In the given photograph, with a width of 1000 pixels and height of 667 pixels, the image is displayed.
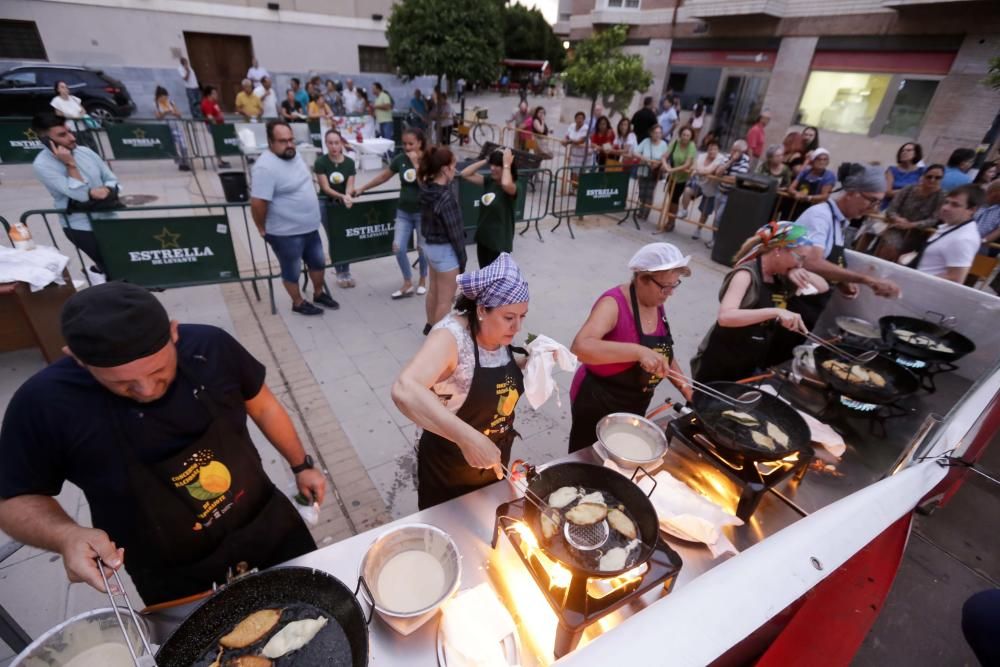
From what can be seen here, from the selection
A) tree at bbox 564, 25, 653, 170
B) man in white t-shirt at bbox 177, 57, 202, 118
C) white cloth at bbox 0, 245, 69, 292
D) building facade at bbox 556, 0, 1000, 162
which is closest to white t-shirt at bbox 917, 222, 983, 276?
white cloth at bbox 0, 245, 69, 292

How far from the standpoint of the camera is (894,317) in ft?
12.8

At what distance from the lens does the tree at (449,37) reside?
14.8 m

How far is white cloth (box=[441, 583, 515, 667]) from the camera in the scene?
1.47 m

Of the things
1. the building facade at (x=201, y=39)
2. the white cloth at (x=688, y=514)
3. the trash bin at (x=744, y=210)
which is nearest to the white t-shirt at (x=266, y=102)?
the building facade at (x=201, y=39)

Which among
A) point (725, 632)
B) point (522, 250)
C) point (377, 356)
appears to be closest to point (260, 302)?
point (377, 356)

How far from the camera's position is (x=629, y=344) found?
2670 mm

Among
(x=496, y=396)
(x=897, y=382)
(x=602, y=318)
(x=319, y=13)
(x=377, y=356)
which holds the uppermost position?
(x=319, y=13)

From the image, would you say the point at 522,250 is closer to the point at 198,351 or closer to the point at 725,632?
the point at 198,351

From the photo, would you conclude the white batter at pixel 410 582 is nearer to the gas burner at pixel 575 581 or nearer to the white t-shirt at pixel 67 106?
the gas burner at pixel 575 581

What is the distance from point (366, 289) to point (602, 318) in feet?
16.3

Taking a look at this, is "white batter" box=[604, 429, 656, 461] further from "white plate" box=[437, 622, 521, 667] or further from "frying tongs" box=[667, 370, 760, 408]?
"white plate" box=[437, 622, 521, 667]

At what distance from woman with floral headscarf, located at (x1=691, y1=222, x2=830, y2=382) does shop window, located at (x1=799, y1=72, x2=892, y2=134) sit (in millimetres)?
16274

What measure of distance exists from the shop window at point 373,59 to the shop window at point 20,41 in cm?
1204

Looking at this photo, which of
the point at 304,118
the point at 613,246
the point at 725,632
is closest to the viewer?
the point at 725,632
